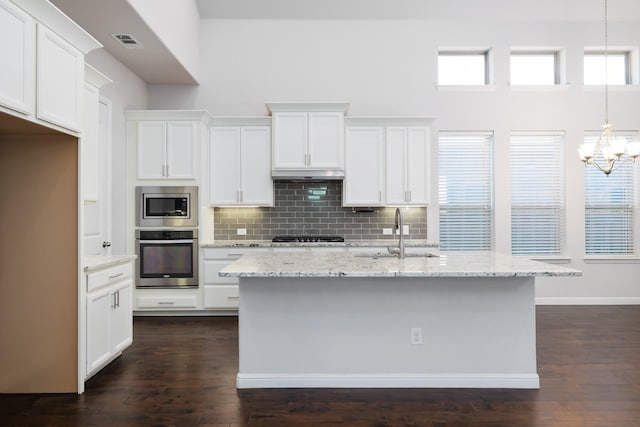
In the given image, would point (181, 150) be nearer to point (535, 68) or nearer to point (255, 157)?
point (255, 157)

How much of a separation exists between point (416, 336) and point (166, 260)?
337cm

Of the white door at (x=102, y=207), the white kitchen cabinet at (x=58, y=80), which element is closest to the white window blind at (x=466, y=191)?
the white door at (x=102, y=207)

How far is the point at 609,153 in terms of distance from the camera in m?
4.59

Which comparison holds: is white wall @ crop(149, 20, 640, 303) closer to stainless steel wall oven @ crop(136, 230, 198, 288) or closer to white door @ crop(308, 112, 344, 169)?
white door @ crop(308, 112, 344, 169)

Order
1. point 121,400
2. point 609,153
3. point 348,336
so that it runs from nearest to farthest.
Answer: point 121,400 → point 348,336 → point 609,153

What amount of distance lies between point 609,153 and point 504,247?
1.91 meters

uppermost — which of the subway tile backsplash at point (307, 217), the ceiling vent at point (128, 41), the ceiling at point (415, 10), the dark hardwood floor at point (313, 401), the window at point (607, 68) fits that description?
the ceiling at point (415, 10)

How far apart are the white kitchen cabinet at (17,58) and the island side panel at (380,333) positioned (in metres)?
1.73

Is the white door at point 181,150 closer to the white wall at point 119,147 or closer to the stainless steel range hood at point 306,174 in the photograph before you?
the white wall at point 119,147

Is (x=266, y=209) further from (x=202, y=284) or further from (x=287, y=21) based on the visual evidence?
(x=287, y=21)

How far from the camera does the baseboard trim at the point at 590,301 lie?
6.02 m

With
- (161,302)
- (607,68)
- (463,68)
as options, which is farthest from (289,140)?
(607,68)

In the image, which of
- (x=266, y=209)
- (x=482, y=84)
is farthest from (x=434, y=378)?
(x=482, y=84)

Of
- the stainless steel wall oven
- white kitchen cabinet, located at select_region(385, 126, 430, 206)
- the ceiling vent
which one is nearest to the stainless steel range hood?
white kitchen cabinet, located at select_region(385, 126, 430, 206)
